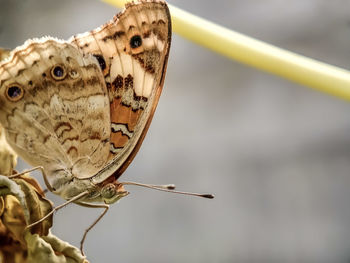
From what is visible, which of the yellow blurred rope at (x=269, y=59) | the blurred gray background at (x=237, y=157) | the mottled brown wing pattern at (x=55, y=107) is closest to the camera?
the yellow blurred rope at (x=269, y=59)

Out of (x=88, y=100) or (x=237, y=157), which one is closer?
(x=88, y=100)

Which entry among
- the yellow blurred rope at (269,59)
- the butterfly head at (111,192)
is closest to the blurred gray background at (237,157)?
the butterfly head at (111,192)

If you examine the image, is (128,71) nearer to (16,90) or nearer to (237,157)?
(16,90)

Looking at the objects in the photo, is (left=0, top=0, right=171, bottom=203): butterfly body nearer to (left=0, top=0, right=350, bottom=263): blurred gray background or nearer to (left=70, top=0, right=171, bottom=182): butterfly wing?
(left=70, top=0, right=171, bottom=182): butterfly wing

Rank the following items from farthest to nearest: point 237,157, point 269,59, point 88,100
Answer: point 237,157 < point 88,100 < point 269,59

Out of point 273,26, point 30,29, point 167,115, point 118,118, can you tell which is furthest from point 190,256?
point 118,118

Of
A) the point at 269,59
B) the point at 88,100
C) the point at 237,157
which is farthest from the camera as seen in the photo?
the point at 237,157

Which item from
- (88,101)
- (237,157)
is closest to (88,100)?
(88,101)

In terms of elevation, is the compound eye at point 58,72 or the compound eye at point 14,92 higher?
the compound eye at point 58,72

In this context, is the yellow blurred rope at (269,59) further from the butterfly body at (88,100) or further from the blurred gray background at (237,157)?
the blurred gray background at (237,157)

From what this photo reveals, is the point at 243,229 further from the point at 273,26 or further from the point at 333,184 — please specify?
the point at 273,26
